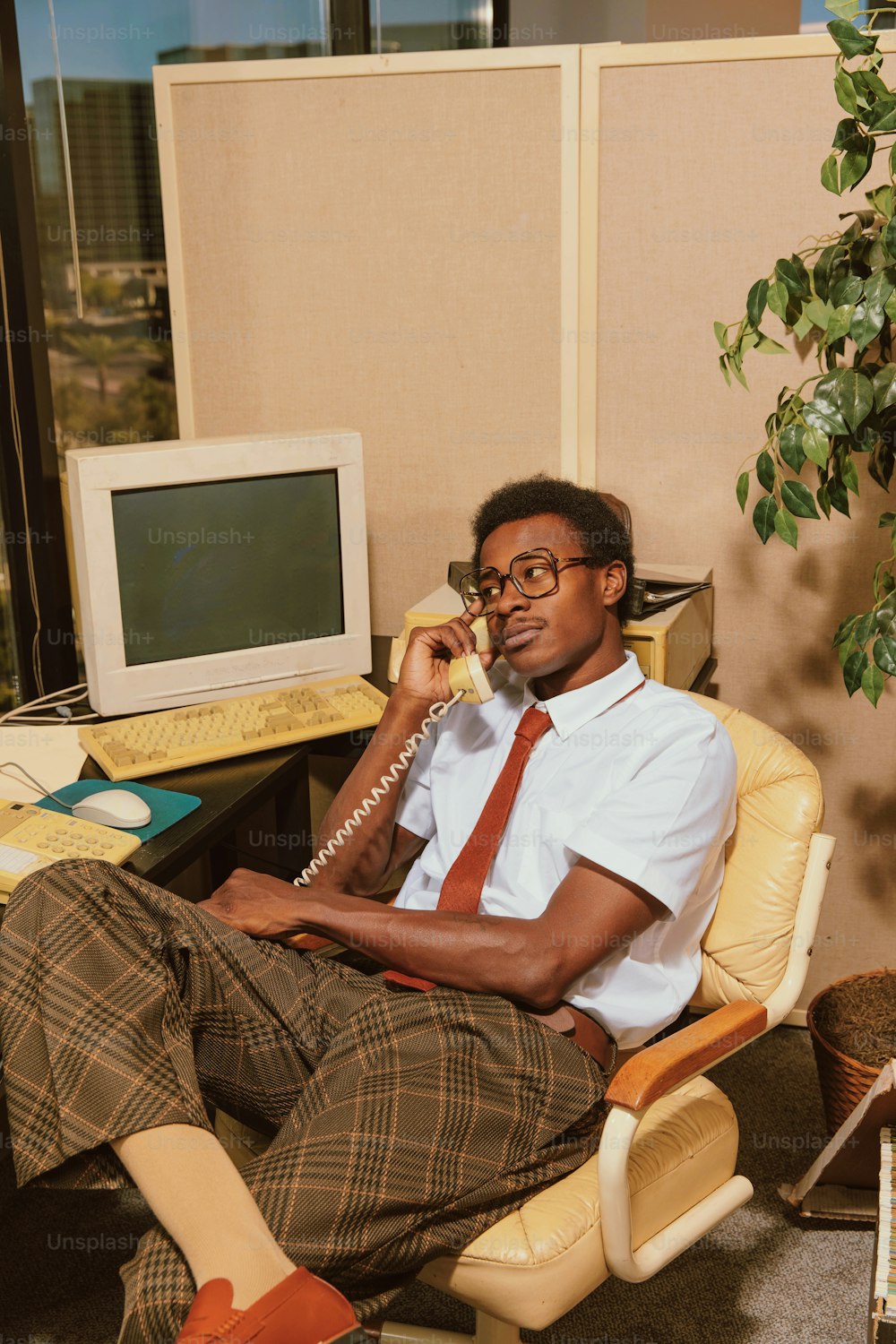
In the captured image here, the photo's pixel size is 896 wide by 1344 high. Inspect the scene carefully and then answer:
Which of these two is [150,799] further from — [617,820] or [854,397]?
[854,397]

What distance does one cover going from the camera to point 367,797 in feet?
5.99

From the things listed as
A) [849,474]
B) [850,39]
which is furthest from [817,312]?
[850,39]

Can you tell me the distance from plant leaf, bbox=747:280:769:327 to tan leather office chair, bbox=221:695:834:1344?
568 mm

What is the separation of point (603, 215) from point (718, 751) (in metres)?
1.11

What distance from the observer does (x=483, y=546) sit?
1805mm

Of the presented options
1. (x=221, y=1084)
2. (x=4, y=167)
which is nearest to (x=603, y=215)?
(x=4, y=167)

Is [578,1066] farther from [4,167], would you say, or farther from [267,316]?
[4,167]

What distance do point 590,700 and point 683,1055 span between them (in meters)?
0.52

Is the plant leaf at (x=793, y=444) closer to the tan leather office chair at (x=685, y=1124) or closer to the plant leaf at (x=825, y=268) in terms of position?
the plant leaf at (x=825, y=268)

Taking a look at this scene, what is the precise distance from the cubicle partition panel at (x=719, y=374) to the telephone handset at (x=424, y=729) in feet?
2.19

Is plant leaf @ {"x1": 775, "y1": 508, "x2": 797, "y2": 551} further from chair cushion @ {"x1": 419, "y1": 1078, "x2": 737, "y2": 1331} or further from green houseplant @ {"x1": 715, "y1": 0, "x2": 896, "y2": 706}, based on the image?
chair cushion @ {"x1": 419, "y1": 1078, "x2": 737, "y2": 1331}

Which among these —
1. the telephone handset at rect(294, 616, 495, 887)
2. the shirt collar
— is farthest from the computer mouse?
the shirt collar

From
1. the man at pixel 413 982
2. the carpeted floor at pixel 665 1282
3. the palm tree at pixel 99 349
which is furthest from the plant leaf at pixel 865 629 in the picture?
the palm tree at pixel 99 349

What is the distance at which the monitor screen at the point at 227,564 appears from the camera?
200 cm
